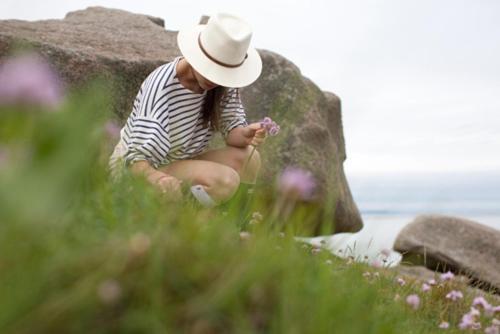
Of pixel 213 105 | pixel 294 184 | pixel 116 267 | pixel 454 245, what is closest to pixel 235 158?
pixel 213 105

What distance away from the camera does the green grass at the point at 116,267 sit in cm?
109

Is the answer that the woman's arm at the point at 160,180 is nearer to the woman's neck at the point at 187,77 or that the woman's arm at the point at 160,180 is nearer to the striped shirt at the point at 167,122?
the striped shirt at the point at 167,122

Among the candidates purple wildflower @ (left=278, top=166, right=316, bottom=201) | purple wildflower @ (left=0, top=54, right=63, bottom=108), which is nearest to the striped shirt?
purple wildflower @ (left=278, top=166, right=316, bottom=201)

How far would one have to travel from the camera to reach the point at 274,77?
8.02 meters

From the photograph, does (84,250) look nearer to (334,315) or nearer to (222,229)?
(222,229)

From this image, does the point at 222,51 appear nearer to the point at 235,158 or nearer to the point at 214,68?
the point at 214,68

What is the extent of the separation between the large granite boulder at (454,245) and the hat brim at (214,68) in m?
5.69

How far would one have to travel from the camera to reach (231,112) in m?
5.16

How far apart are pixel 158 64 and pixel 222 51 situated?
7.94ft

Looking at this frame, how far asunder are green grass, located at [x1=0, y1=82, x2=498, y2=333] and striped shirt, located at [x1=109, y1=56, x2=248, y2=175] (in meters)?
2.20

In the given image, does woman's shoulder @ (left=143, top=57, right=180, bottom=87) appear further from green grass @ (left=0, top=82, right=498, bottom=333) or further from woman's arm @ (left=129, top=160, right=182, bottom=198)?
green grass @ (left=0, top=82, right=498, bottom=333)

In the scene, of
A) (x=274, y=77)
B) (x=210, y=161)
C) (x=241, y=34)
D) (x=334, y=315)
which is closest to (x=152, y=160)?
(x=210, y=161)

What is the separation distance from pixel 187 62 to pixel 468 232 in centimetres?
687

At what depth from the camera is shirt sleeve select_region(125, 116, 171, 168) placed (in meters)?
4.40
